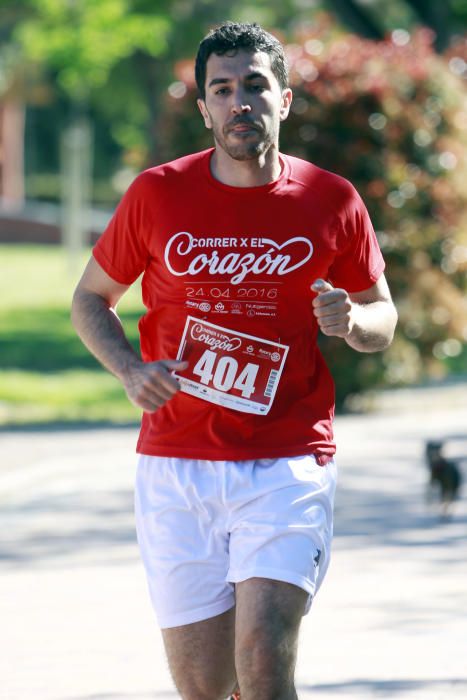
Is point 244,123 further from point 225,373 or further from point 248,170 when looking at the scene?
point 225,373

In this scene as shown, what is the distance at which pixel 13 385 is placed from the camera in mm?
20453

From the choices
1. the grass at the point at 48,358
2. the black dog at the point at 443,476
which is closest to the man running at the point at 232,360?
the black dog at the point at 443,476

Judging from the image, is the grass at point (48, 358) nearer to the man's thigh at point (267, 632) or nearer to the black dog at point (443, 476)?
the black dog at point (443, 476)

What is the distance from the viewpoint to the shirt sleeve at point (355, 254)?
465 centimetres

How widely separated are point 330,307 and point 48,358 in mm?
19153

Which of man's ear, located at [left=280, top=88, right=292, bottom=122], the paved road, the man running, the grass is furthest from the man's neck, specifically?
the grass

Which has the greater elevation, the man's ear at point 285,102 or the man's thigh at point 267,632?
the man's ear at point 285,102

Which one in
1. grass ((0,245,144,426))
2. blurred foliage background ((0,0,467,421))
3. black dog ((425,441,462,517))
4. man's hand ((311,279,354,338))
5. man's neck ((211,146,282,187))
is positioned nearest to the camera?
man's hand ((311,279,354,338))

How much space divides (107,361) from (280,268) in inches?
21.6

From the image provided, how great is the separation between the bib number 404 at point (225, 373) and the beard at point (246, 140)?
20.9 inches

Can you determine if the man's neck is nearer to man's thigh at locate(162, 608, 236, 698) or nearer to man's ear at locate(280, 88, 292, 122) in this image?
man's ear at locate(280, 88, 292, 122)

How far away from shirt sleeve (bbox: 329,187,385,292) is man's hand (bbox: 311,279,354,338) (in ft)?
1.20

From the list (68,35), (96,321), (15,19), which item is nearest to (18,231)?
(15,19)

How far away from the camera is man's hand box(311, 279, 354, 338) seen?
425cm
